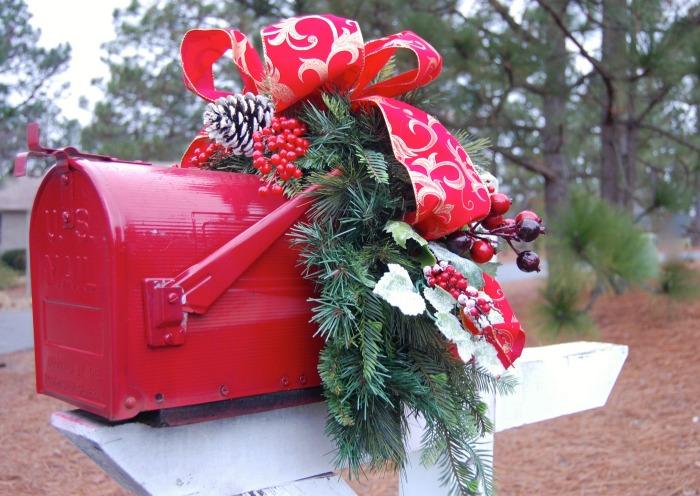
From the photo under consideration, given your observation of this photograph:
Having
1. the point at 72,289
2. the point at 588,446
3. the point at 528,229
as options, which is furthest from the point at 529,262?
the point at 588,446

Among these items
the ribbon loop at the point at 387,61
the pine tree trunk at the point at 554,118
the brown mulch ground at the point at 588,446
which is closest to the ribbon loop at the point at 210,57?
the ribbon loop at the point at 387,61

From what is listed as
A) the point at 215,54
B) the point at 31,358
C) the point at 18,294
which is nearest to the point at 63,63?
the point at 18,294

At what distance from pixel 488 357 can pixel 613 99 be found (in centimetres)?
478

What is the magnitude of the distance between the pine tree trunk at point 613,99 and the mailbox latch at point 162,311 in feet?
14.7

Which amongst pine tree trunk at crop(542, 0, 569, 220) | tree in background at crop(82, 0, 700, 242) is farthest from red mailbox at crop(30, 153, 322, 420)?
pine tree trunk at crop(542, 0, 569, 220)

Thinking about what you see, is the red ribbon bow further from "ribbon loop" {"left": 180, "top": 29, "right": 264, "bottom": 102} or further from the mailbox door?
the mailbox door

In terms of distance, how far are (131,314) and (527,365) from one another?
3.63ft

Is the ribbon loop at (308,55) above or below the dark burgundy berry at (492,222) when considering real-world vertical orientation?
above

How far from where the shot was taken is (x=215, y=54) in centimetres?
158

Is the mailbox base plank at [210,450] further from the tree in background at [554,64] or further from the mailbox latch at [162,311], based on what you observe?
the tree in background at [554,64]

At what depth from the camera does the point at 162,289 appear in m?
1.12

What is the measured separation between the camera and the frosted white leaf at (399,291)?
Answer: 47.7 inches

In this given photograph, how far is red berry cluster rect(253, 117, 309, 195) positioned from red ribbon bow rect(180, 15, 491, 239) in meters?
0.07

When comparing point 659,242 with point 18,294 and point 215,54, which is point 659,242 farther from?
point 18,294
